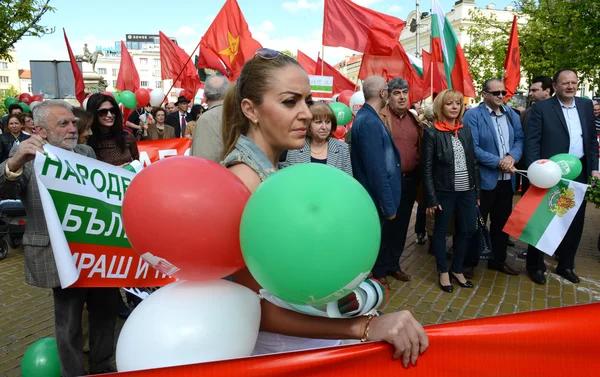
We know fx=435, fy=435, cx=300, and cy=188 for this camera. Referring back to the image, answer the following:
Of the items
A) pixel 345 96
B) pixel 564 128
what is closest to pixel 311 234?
pixel 564 128

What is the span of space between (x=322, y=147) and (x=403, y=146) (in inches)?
36.3

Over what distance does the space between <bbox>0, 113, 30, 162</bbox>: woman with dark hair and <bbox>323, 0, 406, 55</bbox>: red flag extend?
573 centimetres

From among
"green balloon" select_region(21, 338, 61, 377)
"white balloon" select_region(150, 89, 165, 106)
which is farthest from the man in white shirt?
"white balloon" select_region(150, 89, 165, 106)

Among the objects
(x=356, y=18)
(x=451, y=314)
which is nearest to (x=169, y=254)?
(x=451, y=314)

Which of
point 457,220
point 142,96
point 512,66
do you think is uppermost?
point 512,66

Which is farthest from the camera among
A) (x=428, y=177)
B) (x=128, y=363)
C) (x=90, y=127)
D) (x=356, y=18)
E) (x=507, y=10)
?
(x=507, y=10)

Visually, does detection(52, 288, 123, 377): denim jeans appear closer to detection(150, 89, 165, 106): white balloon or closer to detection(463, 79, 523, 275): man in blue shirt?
detection(463, 79, 523, 275): man in blue shirt

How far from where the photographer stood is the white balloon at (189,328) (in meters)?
1.17

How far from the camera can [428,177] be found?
458 cm

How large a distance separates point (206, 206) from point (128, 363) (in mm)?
487

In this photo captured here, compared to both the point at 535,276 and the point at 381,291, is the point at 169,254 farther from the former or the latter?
the point at 535,276

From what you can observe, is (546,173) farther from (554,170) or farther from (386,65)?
(386,65)

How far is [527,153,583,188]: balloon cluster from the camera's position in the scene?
13.6 feet

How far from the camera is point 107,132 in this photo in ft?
12.9
